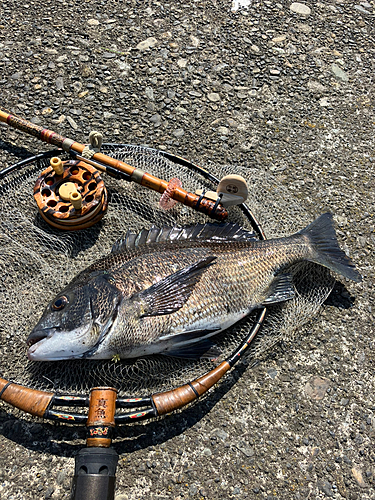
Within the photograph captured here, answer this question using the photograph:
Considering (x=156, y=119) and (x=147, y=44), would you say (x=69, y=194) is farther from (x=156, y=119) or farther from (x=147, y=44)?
(x=147, y=44)

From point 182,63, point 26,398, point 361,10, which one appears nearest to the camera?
point 26,398

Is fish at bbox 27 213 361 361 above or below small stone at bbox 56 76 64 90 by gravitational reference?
below

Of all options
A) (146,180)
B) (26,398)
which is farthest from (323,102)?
(26,398)

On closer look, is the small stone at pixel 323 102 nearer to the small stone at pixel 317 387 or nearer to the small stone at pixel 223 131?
the small stone at pixel 223 131

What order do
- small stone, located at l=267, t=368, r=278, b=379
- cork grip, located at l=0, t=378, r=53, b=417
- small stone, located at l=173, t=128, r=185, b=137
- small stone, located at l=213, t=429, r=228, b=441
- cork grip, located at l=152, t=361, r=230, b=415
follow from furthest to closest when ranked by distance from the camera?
small stone, located at l=173, t=128, r=185, b=137, small stone, located at l=267, t=368, r=278, b=379, small stone, located at l=213, t=429, r=228, b=441, cork grip, located at l=152, t=361, r=230, b=415, cork grip, located at l=0, t=378, r=53, b=417

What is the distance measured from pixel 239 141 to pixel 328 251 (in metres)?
1.95

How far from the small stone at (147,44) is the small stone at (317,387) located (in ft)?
15.5

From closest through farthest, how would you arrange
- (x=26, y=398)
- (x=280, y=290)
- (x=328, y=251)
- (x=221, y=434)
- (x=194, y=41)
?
(x=26, y=398), (x=221, y=434), (x=280, y=290), (x=328, y=251), (x=194, y=41)

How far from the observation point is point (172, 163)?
4184 millimetres

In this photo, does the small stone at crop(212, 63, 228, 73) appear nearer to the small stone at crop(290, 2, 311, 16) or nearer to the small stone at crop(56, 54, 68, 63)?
the small stone at crop(290, 2, 311, 16)

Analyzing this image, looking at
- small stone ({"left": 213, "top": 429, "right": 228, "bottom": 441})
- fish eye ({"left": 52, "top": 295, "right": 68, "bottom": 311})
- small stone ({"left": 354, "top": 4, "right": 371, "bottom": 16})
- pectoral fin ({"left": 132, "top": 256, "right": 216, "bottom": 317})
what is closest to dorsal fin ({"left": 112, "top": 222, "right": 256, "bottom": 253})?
pectoral fin ({"left": 132, "top": 256, "right": 216, "bottom": 317})

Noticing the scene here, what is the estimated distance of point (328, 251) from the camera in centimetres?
365

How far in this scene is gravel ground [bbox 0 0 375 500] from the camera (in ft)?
10.0

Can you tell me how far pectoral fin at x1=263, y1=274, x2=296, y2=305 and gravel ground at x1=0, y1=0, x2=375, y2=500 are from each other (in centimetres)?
53
